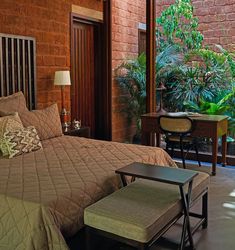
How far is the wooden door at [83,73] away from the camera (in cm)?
519

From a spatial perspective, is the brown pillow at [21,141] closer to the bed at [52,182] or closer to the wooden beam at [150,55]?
the bed at [52,182]

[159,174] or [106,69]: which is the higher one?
[106,69]

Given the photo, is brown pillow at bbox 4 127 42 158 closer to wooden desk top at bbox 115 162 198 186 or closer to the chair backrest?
wooden desk top at bbox 115 162 198 186

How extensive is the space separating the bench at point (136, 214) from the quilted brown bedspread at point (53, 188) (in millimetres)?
139

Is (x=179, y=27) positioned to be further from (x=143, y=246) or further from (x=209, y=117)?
(x=143, y=246)

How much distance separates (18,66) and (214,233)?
2.79 m

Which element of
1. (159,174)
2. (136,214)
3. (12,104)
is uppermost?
(12,104)

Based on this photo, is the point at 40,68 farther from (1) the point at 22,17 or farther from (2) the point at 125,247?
(2) the point at 125,247

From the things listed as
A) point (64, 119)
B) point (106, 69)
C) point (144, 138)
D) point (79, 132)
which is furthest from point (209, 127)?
point (106, 69)

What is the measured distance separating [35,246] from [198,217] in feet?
4.94

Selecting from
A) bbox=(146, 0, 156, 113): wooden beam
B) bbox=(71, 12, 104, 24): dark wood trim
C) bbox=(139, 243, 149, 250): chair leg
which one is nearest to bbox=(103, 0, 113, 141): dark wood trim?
bbox=(71, 12, 104, 24): dark wood trim

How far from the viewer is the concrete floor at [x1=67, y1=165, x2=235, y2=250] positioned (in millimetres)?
2432

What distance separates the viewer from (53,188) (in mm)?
2270

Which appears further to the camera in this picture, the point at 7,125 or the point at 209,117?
the point at 209,117
